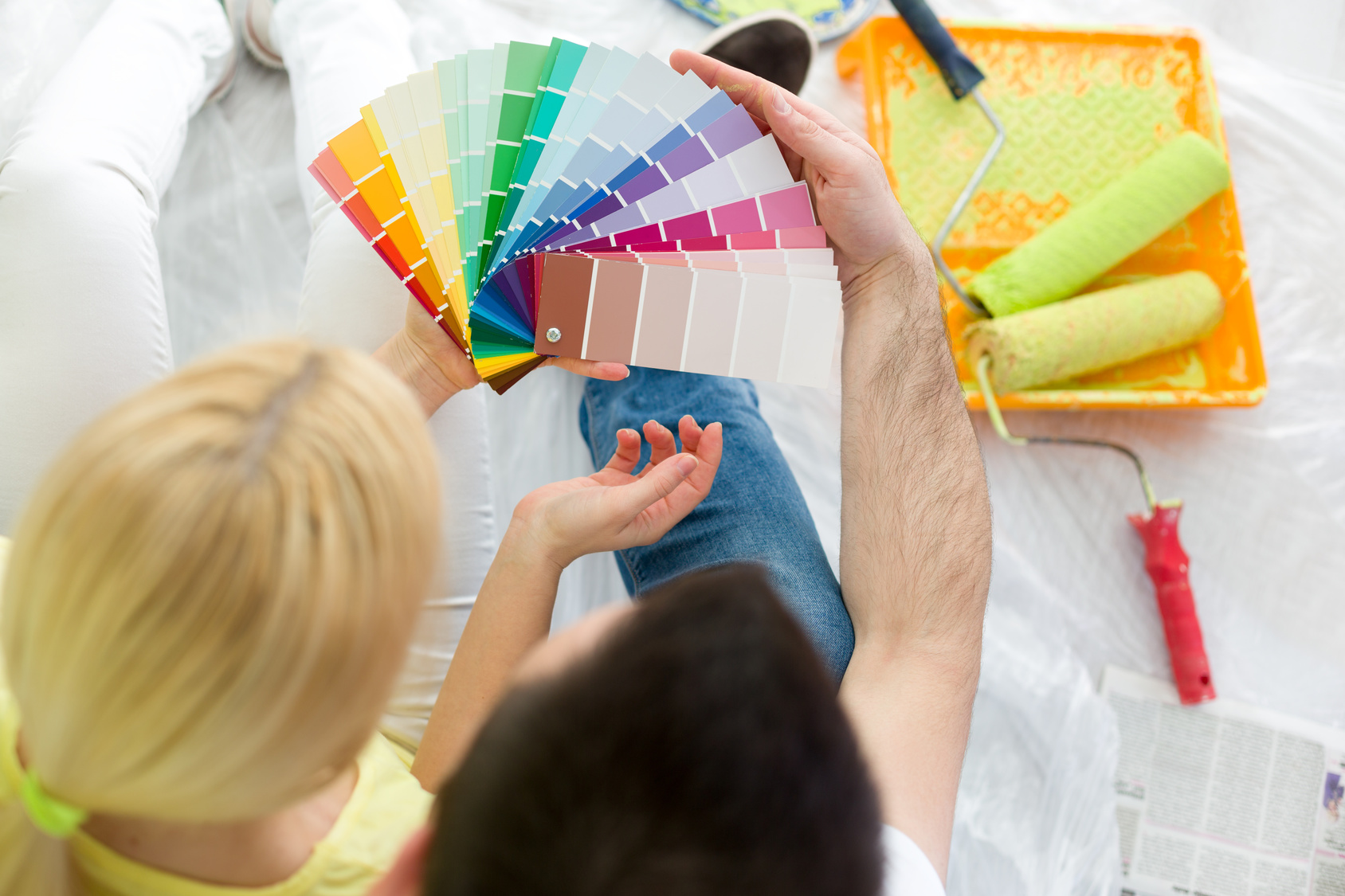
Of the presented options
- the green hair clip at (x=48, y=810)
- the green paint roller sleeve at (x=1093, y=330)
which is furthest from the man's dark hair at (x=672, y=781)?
the green paint roller sleeve at (x=1093, y=330)

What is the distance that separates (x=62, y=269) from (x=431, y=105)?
1.28ft

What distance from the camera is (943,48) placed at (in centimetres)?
120

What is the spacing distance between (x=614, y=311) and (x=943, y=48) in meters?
0.83

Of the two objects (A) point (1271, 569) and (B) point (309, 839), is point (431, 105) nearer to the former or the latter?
(B) point (309, 839)

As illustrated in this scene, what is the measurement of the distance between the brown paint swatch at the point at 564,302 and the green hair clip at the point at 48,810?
0.45 m

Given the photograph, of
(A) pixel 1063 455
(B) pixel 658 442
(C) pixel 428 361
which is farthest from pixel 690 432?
(A) pixel 1063 455

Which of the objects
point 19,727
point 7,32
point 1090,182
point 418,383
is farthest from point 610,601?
point 7,32

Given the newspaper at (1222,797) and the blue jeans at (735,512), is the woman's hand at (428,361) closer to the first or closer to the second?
the blue jeans at (735,512)

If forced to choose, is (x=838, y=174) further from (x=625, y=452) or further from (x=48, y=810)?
(x=48, y=810)

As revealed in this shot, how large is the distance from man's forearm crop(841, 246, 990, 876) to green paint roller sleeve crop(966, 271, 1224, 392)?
0.83 feet

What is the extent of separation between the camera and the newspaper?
1073mm

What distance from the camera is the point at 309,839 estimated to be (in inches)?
20.8

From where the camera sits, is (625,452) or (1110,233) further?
(1110,233)

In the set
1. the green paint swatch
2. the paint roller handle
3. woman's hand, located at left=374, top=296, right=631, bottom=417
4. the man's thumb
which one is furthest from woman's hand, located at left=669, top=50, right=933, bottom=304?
the paint roller handle
